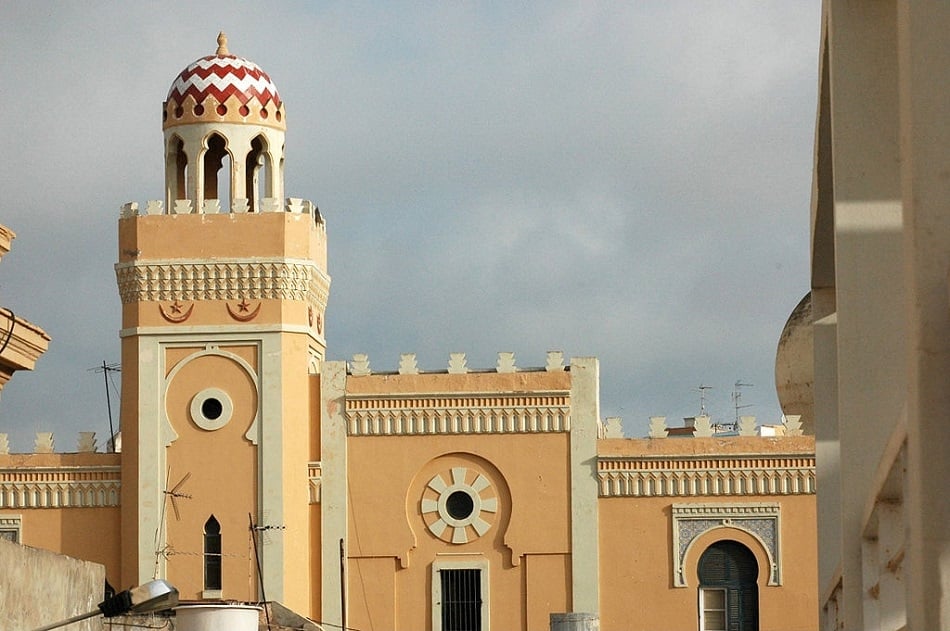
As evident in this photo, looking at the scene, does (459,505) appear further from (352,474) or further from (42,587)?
(42,587)

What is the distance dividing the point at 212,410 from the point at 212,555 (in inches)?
85.0

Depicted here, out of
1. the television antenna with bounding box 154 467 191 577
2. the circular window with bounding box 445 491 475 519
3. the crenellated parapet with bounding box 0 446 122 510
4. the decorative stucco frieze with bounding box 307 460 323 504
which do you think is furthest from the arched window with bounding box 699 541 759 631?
the crenellated parapet with bounding box 0 446 122 510

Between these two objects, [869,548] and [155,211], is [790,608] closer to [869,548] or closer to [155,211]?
[155,211]

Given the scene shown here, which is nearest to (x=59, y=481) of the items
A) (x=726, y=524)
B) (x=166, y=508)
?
(x=166, y=508)

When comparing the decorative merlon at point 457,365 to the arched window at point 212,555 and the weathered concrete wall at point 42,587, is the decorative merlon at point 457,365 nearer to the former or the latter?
the arched window at point 212,555

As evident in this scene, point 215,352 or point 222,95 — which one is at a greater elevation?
point 222,95

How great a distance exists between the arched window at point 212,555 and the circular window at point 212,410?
4.53 ft

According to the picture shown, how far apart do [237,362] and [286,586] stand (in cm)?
341

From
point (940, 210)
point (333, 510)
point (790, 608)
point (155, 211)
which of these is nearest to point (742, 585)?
point (790, 608)

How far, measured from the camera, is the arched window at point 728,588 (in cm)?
2636

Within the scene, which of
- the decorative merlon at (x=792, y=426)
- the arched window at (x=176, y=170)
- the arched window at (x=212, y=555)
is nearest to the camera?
the arched window at (x=212, y=555)

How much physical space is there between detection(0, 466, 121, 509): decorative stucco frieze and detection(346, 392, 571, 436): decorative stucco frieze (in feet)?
12.1

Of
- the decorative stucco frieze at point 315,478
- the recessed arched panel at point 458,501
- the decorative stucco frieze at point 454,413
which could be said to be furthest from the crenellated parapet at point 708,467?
the decorative stucco frieze at point 315,478

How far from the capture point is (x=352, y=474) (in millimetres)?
27125
